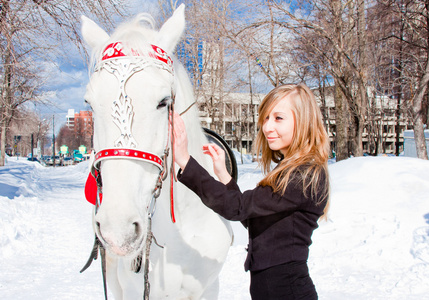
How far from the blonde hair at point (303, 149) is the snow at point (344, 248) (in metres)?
2.91

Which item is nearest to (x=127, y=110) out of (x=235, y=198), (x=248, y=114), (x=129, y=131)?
(x=129, y=131)

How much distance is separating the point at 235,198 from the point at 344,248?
4.26 m

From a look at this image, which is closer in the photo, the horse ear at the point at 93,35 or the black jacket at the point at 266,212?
the black jacket at the point at 266,212

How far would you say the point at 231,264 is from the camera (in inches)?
196

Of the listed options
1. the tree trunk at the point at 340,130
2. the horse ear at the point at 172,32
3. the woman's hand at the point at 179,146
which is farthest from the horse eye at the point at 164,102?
the tree trunk at the point at 340,130

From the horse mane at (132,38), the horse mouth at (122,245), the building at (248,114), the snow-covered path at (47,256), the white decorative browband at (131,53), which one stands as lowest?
the snow-covered path at (47,256)

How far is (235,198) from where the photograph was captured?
1.55m

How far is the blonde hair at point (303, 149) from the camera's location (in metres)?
1.58

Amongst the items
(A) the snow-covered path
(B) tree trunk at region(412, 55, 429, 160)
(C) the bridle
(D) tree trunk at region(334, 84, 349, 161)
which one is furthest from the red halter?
(D) tree trunk at region(334, 84, 349, 161)

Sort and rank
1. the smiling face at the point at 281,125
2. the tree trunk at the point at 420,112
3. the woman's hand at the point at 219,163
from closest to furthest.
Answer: the smiling face at the point at 281,125 < the woman's hand at the point at 219,163 < the tree trunk at the point at 420,112

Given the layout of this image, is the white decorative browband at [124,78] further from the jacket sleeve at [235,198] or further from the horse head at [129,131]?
the jacket sleeve at [235,198]

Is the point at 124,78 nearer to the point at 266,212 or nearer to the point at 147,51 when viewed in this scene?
the point at 147,51

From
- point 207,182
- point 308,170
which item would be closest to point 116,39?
point 207,182

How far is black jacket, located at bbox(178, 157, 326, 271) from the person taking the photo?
152 centimetres
